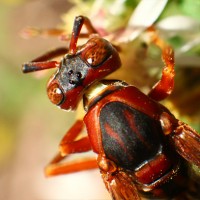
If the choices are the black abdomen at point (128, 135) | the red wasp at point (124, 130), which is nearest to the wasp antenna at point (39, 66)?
the red wasp at point (124, 130)

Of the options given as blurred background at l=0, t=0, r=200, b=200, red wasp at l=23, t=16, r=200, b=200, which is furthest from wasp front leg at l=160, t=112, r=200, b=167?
blurred background at l=0, t=0, r=200, b=200

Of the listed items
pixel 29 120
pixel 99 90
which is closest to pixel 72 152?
pixel 99 90

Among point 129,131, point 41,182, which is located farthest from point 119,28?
point 41,182

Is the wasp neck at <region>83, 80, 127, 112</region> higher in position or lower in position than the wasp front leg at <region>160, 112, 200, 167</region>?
higher

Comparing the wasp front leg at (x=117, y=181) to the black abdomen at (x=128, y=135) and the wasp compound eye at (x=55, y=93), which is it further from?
the wasp compound eye at (x=55, y=93)

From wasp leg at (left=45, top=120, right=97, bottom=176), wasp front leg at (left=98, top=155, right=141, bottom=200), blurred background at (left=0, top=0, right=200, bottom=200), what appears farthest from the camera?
blurred background at (left=0, top=0, right=200, bottom=200)

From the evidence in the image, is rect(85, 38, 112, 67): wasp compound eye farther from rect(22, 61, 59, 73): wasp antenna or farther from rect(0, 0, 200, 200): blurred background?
rect(0, 0, 200, 200): blurred background

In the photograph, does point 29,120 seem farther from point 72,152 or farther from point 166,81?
point 166,81
